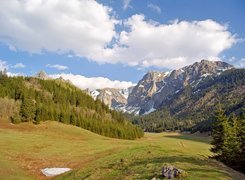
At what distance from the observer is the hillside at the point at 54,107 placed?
113 metres

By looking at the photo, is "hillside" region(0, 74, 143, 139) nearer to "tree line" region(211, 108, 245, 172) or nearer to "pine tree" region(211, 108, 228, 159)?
"pine tree" region(211, 108, 228, 159)

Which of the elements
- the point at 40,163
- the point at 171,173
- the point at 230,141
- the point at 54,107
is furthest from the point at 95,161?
the point at 54,107

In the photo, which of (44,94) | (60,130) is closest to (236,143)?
(60,130)

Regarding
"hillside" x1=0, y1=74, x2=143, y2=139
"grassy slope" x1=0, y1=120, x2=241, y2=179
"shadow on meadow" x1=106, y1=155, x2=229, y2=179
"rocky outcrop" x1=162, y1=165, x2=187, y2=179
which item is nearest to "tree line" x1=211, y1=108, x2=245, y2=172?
"grassy slope" x1=0, y1=120, x2=241, y2=179

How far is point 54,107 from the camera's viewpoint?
130250mm

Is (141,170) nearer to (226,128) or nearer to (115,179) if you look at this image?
(115,179)

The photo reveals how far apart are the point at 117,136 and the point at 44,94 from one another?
35963 millimetres

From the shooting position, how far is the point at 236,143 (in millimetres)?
51719

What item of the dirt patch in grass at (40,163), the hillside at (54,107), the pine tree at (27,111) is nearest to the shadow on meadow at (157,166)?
the dirt patch in grass at (40,163)

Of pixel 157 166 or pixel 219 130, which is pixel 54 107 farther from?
pixel 157 166

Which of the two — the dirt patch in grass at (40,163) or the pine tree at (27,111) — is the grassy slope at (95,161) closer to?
the dirt patch in grass at (40,163)

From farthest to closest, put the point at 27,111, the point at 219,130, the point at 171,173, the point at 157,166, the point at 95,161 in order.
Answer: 1. the point at 27,111
2. the point at 219,130
3. the point at 95,161
4. the point at 157,166
5. the point at 171,173

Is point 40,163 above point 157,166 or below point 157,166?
below

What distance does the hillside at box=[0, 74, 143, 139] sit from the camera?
113m
